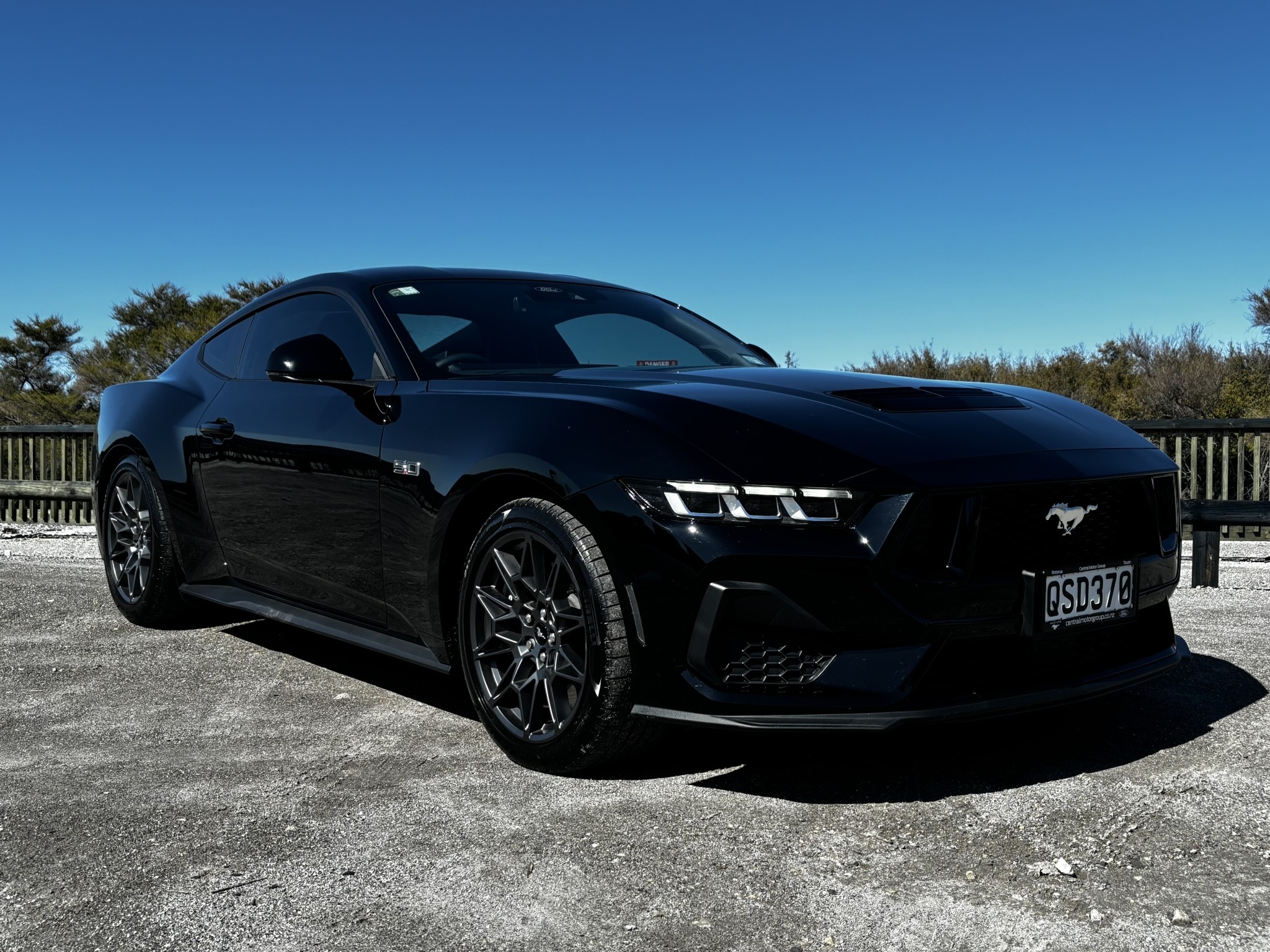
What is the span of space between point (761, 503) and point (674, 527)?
0.22 m

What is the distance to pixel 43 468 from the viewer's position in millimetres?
12195

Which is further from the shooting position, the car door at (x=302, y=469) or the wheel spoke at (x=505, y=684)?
the car door at (x=302, y=469)

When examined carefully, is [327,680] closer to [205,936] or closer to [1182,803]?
[205,936]

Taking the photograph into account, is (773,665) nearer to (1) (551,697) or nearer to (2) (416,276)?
(1) (551,697)

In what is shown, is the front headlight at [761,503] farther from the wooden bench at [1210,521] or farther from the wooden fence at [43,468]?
the wooden fence at [43,468]

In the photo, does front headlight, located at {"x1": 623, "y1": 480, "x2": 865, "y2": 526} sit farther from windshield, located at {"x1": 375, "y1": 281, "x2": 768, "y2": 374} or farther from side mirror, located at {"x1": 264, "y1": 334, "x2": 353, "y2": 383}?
side mirror, located at {"x1": 264, "y1": 334, "x2": 353, "y2": 383}

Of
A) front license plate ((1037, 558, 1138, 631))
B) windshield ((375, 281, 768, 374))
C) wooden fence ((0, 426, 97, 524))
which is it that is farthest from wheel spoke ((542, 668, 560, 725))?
wooden fence ((0, 426, 97, 524))

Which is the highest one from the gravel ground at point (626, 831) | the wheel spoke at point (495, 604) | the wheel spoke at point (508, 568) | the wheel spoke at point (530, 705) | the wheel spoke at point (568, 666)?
the wheel spoke at point (508, 568)

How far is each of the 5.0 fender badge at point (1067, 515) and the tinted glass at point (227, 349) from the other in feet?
11.2

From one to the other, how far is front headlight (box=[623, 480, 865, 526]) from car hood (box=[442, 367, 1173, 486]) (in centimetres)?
3

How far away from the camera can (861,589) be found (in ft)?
9.41

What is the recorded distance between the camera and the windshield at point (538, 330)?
4.12 metres

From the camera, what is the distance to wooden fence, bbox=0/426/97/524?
1163 centimetres

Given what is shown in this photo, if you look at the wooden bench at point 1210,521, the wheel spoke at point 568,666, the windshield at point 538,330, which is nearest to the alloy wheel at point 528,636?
the wheel spoke at point 568,666
